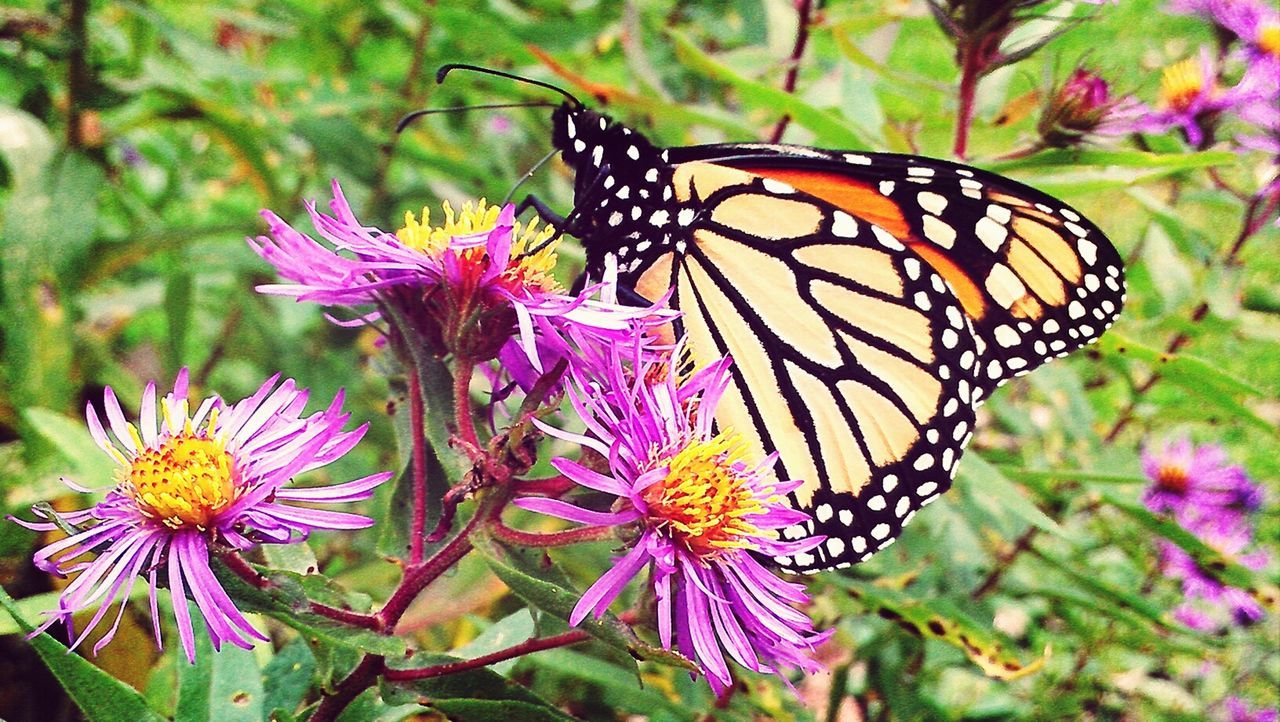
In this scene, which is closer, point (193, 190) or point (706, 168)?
point (706, 168)

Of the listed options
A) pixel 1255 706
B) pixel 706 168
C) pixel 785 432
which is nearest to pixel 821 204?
pixel 706 168

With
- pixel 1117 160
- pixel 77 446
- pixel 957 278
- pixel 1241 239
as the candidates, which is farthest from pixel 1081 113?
pixel 77 446

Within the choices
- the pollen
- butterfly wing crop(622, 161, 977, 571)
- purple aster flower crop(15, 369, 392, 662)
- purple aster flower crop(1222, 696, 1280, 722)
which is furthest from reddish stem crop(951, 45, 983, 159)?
purple aster flower crop(1222, 696, 1280, 722)

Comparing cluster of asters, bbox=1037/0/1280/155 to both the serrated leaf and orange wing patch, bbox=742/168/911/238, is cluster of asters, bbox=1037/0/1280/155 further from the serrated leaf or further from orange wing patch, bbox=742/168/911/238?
the serrated leaf

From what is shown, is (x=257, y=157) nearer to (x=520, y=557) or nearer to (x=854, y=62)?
(x=854, y=62)

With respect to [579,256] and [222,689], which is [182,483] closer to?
[222,689]

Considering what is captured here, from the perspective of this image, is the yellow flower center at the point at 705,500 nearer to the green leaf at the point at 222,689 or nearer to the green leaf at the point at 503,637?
the green leaf at the point at 503,637

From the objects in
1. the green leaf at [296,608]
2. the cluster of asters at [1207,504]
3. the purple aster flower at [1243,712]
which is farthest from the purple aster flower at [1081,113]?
the purple aster flower at [1243,712]
